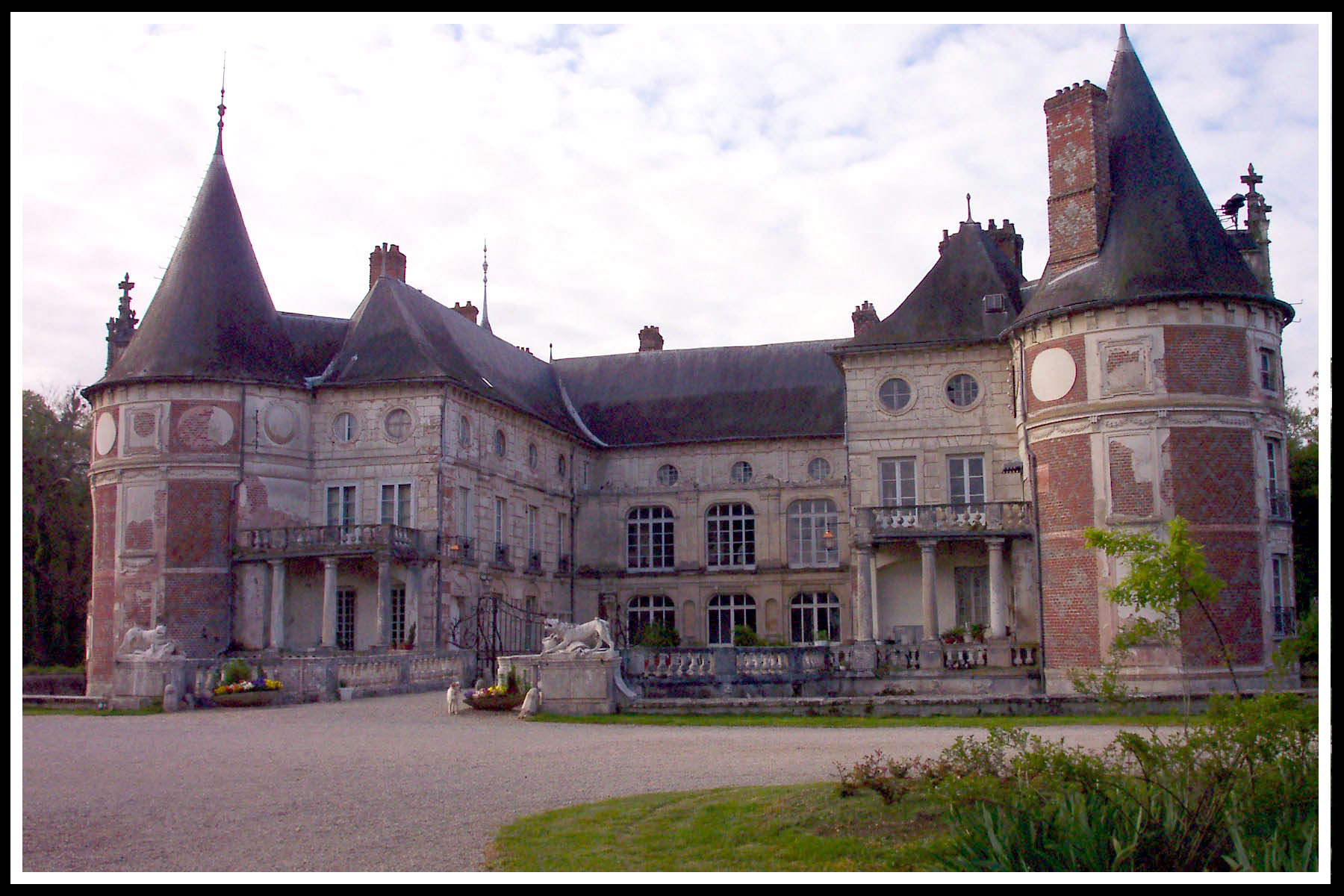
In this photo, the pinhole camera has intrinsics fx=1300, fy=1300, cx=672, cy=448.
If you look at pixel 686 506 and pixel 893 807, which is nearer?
pixel 893 807

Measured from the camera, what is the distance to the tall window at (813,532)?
124 feet

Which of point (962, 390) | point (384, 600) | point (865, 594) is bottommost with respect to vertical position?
point (384, 600)

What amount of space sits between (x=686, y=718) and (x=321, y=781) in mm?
7428

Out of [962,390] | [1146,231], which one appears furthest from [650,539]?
[1146,231]

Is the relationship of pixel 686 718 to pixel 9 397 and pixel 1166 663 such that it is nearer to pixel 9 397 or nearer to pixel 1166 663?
pixel 1166 663

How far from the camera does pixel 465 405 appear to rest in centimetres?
3294

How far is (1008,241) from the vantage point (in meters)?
34.0

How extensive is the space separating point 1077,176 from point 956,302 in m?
4.72

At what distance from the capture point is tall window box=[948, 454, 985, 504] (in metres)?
29.8

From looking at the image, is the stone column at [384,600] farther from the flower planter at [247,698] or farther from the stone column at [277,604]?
the flower planter at [247,698]

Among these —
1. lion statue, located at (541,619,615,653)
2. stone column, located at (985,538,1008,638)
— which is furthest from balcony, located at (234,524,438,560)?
stone column, located at (985,538,1008,638)

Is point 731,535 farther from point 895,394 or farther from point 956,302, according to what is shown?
point 956,302

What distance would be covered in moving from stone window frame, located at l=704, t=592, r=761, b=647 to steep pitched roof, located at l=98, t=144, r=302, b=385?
13.7 m
